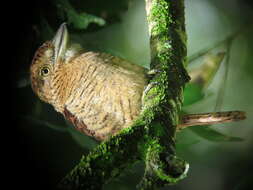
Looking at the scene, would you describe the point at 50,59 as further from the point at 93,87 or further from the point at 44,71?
the point at 93,87

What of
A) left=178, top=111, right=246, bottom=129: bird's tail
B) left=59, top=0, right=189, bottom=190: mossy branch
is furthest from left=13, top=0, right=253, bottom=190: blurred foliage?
left=59, top=0, right=189, bottom=190: mossy branch

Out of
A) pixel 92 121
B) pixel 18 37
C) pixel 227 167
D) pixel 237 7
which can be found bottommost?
pixel 227 167

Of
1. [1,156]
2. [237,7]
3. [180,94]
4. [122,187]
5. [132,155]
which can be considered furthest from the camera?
[237,7]

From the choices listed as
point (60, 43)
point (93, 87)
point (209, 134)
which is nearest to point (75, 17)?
point (60, 43)

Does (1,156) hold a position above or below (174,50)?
below

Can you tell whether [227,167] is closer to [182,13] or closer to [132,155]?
[182,13]

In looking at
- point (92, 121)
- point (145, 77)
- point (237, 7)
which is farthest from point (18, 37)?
point (237, 7)

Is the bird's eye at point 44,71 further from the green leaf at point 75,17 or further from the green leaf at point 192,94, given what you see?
the green leaf at point 192,94
